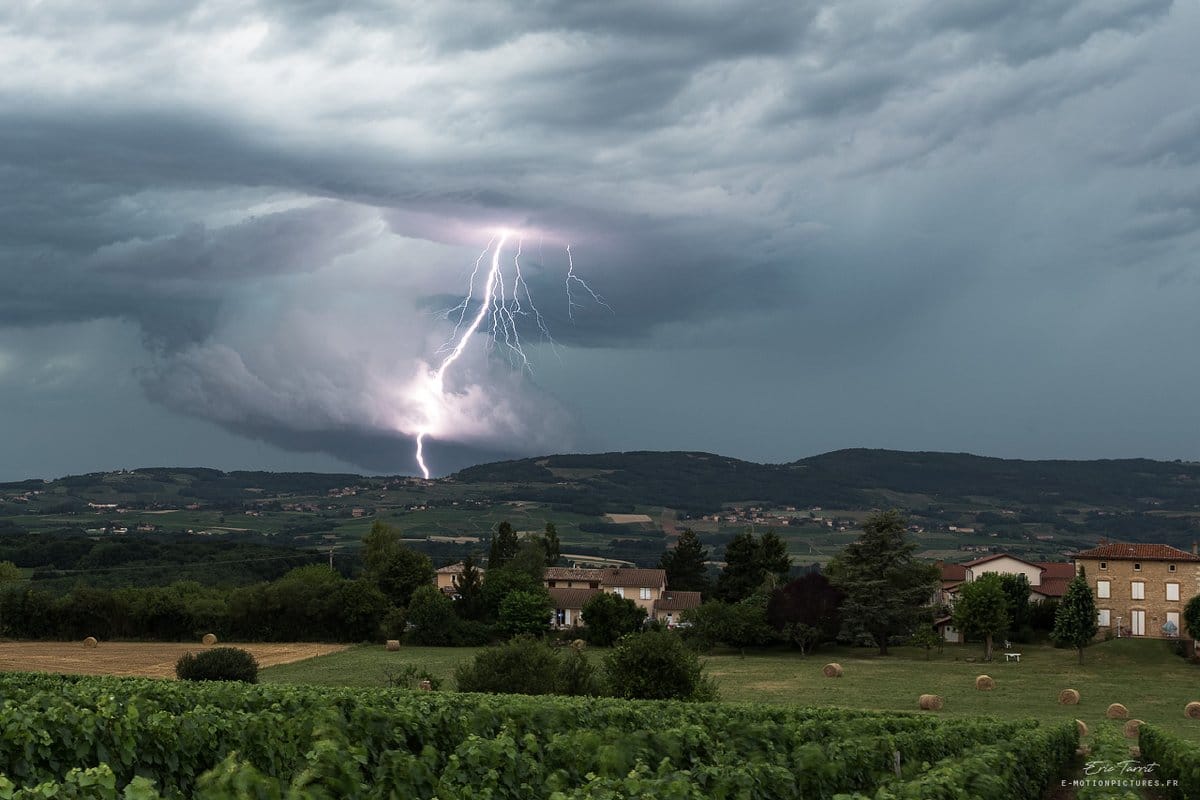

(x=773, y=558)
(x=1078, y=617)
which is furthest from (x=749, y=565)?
(x=1078, y=617)

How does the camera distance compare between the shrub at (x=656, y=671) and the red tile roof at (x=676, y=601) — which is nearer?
the shrub at (x=656, y=671)

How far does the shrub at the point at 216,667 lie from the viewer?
53094 millimetres

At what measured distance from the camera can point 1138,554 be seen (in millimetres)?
81000

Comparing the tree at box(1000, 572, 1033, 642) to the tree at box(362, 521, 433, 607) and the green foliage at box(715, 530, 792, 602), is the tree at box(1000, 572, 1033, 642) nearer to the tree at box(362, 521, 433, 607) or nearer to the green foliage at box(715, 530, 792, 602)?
the green foliage at box(715, 530, 792, 602)

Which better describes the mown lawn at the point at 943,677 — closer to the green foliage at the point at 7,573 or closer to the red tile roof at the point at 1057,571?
the red tile roof at the point at 1057,571

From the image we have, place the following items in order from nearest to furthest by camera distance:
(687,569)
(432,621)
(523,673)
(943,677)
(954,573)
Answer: (523,673), (943,677), (432,621), (954,573), (687,569)

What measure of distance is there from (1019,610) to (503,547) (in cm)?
5373

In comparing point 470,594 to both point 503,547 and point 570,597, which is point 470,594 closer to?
point 570,597

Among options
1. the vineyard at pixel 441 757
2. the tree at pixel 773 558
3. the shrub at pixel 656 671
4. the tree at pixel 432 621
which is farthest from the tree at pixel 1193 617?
the tree at pixel 432 621

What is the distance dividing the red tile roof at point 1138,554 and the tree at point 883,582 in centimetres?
1170

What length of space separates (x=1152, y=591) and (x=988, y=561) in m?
20.8

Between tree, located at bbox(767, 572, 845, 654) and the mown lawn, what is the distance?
162 centimetres

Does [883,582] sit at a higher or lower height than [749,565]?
higher

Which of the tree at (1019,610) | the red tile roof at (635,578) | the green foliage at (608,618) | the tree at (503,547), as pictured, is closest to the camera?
the tree at (1019,610)
